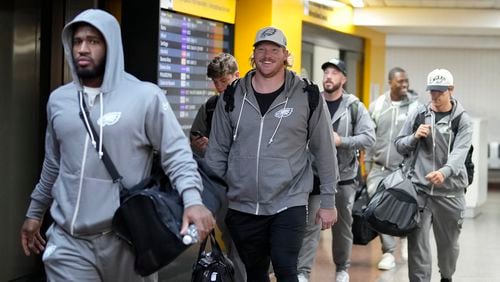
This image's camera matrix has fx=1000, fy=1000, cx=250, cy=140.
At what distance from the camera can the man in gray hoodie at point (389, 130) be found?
1042 centimetres

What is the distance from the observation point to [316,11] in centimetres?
1187

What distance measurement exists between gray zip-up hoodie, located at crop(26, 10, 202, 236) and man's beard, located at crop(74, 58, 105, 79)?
4 centimetres

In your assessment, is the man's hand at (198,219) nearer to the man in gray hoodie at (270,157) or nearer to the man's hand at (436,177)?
the man in gray hoodie at (270,157)

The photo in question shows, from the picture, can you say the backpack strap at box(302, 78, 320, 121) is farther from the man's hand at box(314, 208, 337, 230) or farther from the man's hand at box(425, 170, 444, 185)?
the man's hand at box(425, 170, 444, 185)

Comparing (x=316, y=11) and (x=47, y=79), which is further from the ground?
(x=316, y=11)

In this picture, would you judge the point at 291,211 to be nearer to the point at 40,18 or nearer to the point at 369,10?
the point at 40,18

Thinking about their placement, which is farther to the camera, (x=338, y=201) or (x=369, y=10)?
(x=369, y=10)

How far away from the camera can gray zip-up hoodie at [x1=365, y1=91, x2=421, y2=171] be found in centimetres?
1048

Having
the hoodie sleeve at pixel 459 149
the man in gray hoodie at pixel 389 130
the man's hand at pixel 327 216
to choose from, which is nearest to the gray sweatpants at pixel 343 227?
the man in gray hoodie at pixel 389 130

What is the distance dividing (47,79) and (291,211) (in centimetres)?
199

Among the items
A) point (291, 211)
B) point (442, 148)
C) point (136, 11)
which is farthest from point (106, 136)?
point (442, 148)

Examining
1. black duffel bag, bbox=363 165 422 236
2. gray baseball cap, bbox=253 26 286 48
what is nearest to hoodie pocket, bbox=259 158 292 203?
gray baseball cap, bbox=253 26 286 48

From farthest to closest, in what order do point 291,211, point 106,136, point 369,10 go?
point 369,10 < point 291,211 < point 106,136

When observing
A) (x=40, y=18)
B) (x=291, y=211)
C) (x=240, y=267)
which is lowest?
(x=240, y=267)
